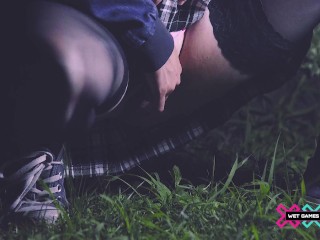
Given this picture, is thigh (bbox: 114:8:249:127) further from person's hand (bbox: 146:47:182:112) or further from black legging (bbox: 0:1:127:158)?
black legging (bbox: 0:1:127:158)

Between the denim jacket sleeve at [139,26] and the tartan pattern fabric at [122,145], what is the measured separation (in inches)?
16.8

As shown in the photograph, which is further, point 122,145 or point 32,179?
point 122,145

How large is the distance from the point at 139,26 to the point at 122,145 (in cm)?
55

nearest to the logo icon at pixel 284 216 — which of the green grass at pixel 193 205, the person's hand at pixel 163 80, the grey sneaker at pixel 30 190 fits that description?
the green grass at pixel 193 205

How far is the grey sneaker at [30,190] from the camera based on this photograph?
5.80ft

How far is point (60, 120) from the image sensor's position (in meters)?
1.64

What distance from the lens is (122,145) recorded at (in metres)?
2.17

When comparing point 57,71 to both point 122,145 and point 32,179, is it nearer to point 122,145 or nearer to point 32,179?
point 32,179

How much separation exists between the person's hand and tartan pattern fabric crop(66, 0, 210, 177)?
32cm

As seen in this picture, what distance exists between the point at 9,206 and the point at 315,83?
156cm

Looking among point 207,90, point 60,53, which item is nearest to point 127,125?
point 207,90

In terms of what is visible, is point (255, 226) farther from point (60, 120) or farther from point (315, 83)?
point (315, 83)

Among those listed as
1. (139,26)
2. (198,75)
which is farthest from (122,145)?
(139,26)

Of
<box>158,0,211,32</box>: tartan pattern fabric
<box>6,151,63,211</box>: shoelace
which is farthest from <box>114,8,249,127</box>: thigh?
<box>6,151,63,211</box>: shoelace
